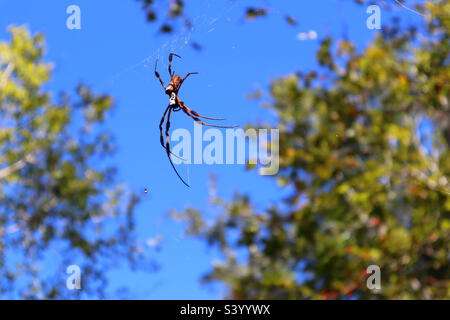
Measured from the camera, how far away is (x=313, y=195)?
4.77 meters

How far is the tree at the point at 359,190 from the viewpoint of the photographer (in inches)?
174

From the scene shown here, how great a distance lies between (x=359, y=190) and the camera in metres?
4.68

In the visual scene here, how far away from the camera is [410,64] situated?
5.07m

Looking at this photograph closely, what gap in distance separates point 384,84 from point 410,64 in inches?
10.4

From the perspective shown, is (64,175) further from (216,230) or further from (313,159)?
(313,159)

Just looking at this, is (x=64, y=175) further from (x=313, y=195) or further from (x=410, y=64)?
(x=410, y=64)

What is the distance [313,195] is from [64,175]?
150 inches

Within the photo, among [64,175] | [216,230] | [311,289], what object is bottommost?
[311,289]

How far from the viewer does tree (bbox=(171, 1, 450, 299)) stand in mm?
4410
